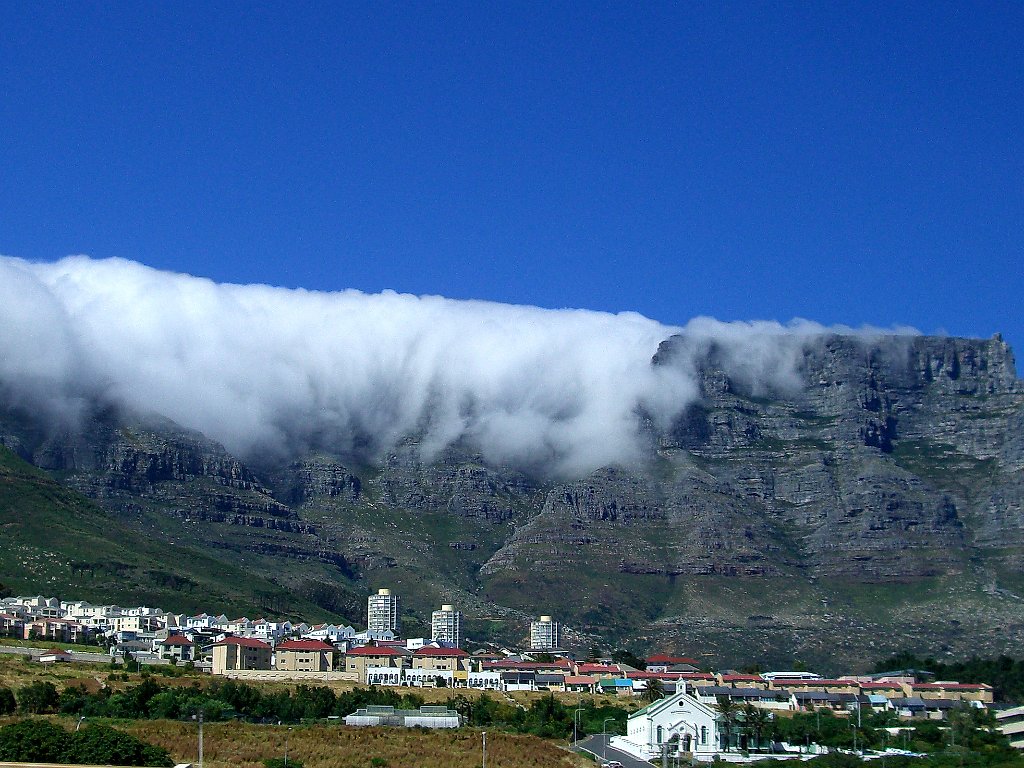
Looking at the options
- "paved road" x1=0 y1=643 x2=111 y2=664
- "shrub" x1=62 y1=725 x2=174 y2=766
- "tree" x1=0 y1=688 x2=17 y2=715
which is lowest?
"shrub" x1=62 y1=725 x2=174 y2=766

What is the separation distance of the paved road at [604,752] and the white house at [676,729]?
1.23 meters

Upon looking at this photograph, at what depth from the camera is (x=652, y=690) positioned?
159 metres

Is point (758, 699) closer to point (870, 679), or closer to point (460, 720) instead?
point (870, 679)

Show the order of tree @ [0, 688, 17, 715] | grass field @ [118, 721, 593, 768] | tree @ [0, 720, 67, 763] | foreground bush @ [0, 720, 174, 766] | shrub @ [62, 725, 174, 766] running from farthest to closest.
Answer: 1. tree @ [0, 688, 17, 715]
2. grass field @ [118, 721, 593, 768]
3. shrub @ [62, 725, 174, 766]
4. foreground bush @ [0, 720, 174, 766]
5. tree @ [0, 720, 67, 763]

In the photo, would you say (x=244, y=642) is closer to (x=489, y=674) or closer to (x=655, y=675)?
(x=489, y=674)

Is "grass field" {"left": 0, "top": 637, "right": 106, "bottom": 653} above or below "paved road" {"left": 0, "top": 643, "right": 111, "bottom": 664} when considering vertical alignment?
above

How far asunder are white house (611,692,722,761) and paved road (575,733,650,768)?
1.23 m

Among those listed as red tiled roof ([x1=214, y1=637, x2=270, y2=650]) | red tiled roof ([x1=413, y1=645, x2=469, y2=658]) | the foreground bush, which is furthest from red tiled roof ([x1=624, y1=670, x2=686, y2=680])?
the foreground bush

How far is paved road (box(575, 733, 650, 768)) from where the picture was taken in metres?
111

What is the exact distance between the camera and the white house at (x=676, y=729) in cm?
12181

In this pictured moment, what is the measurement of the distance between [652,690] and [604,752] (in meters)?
41.8

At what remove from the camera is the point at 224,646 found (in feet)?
557

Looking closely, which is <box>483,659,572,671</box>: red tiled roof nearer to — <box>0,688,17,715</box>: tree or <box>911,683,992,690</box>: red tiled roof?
<box>911,683,992,690</box>: red tiled roof

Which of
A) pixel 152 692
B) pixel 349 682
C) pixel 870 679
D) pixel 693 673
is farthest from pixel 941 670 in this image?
pixel 152 692
